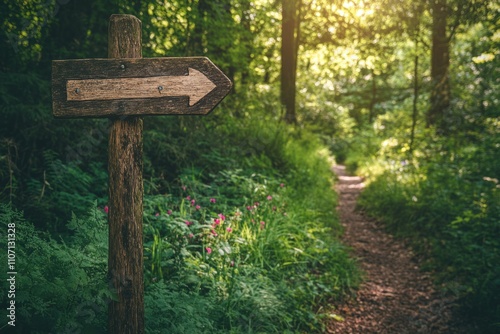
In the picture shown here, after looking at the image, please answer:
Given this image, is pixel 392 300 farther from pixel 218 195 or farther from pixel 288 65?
pixel 288 65

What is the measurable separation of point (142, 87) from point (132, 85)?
0.20ft

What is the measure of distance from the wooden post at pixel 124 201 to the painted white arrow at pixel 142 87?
0.57 feet

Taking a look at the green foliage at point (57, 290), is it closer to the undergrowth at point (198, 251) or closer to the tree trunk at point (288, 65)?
the undergrowth at point (198, 251)

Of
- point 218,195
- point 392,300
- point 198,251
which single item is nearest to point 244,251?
point 198,251

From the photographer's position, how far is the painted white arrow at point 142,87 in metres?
2.17

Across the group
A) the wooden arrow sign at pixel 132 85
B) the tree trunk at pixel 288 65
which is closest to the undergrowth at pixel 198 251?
the wooden arrow sign at pixel 132 85

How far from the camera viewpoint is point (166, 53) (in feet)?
21.6

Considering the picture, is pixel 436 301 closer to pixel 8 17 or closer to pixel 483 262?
pixel 483 262

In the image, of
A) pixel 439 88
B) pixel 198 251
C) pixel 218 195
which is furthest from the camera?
pixel 439 88

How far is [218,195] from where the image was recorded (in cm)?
518

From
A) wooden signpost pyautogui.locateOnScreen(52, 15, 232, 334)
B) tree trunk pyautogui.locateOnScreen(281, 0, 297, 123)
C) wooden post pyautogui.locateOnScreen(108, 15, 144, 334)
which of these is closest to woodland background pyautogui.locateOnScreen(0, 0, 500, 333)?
wooden post pyautogui.locateOnScreen(108, 15, 144, 334)

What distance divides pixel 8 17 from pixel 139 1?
1985 mm

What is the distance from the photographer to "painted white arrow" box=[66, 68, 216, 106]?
7.13 ft

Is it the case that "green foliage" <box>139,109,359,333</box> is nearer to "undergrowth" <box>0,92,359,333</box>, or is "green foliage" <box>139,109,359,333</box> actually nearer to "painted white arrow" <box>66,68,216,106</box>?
"undergrowth" <box>0,92,359,333</box>
